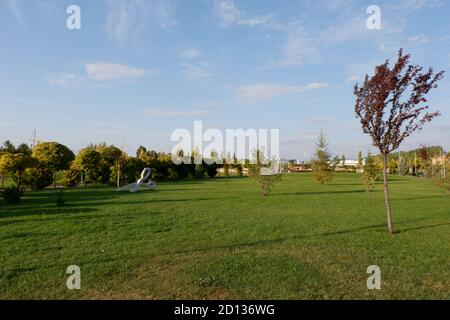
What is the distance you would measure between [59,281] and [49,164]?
21.7 metres

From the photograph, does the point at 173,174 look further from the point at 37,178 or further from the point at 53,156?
the point at 37,178

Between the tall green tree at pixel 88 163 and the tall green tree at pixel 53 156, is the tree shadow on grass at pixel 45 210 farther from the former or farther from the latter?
the tall green tree at pixel 88 163

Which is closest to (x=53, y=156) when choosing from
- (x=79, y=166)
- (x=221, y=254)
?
(x=79, y=166)

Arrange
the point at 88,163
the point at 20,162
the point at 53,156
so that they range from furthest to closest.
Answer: the point at 88,163
the point at 53,156
the point at 20,162

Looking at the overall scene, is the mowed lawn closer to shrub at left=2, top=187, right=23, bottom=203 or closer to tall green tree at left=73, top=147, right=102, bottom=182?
shrub at left=2, top=187, right=23, bottom=203

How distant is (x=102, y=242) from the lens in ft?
24.2

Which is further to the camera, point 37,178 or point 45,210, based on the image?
point 37,178

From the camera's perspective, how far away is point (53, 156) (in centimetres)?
2433

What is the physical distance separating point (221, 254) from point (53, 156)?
2190cm

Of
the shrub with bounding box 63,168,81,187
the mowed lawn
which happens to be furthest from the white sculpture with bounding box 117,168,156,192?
the mowed lawn

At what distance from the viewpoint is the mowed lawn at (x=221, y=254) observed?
4.65 metres

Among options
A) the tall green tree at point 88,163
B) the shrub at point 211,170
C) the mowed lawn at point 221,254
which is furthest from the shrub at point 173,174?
the mowed lawn at point 221,254

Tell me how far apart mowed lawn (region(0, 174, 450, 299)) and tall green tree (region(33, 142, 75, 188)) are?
44.7 feet

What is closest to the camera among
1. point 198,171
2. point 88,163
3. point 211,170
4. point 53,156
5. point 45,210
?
point 45,210
